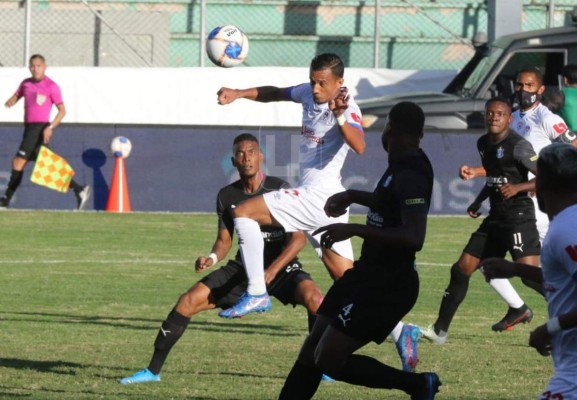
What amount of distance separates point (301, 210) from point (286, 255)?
14.2 inches

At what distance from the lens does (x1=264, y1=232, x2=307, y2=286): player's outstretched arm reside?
9.73 m

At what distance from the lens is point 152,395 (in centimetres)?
881

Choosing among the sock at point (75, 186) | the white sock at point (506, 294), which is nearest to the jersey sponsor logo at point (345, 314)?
the white sock at point (506, 294)

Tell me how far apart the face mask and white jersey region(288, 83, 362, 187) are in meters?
2.97

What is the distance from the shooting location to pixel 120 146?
22438 millimetres

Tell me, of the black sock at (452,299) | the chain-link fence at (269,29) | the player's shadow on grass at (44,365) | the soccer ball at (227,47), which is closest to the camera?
the player's shadow on grass at (44,365)

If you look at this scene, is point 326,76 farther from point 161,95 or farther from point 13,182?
point 161,95

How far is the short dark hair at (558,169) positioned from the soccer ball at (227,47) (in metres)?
6.00

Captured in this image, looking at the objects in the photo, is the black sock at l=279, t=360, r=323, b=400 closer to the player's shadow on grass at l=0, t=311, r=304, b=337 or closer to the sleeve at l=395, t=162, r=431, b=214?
the sleeve at l=395, t=162, r=431, b=214

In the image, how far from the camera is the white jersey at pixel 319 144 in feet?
33.4

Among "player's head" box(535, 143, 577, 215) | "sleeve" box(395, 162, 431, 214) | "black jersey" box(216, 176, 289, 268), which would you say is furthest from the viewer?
"black jersey" box(216, 176, 289, 268)

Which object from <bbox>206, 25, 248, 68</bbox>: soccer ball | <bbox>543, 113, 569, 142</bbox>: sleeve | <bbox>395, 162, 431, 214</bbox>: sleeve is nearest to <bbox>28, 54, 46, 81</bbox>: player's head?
<bbox>206, 25, 248, 68</bbox>: soccer ball

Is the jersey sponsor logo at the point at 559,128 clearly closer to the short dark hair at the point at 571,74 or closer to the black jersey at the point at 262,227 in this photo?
the short dark hair at the point at 571,74

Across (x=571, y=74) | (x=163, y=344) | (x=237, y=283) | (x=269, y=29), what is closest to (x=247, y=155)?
(x=237, y=283)
